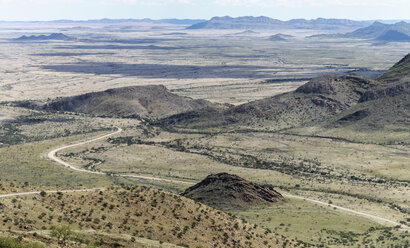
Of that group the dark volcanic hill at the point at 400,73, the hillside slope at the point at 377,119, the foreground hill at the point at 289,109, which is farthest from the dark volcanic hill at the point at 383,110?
the foreground hill at the point at 289,109

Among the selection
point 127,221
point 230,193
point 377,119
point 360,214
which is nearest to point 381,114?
point 377,119

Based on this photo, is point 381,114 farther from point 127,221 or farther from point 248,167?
point 127,221

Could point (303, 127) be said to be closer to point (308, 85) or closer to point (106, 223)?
point (308, 85)

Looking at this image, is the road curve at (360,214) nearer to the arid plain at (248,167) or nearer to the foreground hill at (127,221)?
the arid plain at (248,167)

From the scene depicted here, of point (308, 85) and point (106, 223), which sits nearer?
point (106, 223)

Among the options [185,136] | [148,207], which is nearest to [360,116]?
[185,136]
